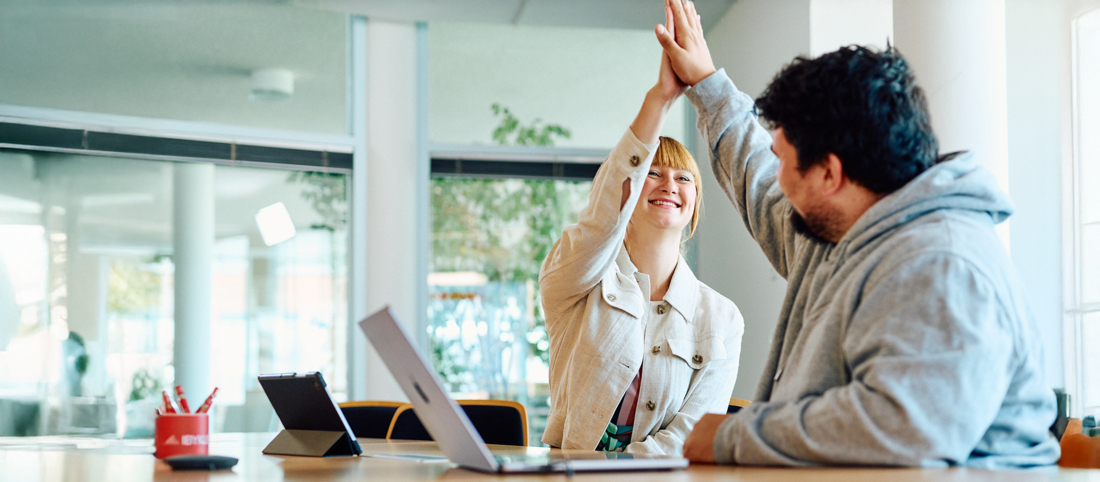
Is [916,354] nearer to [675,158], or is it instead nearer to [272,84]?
[675,158]

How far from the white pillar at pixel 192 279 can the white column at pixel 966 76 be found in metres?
3.82

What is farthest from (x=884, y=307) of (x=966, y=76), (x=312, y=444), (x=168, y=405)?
(x=966, y=76)

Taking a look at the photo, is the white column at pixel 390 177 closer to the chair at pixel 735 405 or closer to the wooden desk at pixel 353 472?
the chair at pixel 735 405

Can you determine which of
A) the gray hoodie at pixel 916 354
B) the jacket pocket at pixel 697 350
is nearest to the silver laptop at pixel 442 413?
the gray hoodie at pixel 916 354

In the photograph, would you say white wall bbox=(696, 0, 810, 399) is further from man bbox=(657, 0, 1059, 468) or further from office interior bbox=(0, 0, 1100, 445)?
man bbox=(657, 0, 1059, 468)

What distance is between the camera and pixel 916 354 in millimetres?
1082

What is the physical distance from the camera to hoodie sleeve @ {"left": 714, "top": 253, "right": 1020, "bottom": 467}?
107cm

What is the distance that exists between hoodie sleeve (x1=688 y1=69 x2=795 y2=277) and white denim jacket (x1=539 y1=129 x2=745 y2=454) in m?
0.23

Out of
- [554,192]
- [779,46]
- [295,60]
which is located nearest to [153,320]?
[295,60]

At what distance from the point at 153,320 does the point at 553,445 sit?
344 centimetres

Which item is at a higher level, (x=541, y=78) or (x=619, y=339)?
(x=541, y=78)

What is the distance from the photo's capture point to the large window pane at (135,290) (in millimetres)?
4625

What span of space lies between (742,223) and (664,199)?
273 cm

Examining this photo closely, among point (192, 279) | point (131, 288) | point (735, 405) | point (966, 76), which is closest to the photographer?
point (735, 405)
